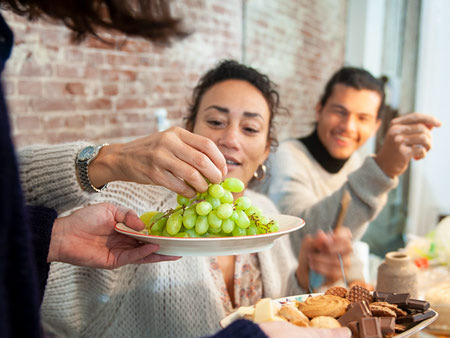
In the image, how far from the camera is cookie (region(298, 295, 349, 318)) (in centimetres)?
65

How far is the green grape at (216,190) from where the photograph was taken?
2.45 ft

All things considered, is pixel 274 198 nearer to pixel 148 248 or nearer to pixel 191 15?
pixel 148 248

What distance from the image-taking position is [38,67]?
174cm

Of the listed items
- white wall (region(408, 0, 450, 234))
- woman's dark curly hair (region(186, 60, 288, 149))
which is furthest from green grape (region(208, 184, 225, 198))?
white wall (region(408, 0, 450, 234))

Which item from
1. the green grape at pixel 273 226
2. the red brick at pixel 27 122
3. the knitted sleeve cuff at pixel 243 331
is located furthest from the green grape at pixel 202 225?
the red brick at pixel 27 122

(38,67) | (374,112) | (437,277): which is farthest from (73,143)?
(374,112)

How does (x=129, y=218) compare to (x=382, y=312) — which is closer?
(x=382, y=312)

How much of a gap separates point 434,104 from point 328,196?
220cm

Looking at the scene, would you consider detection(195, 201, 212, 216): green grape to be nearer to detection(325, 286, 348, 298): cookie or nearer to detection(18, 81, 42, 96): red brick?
detection(325, 286, 348, 298): cookie

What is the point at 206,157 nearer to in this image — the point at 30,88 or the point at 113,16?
the point at 30,88

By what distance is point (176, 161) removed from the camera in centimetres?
71

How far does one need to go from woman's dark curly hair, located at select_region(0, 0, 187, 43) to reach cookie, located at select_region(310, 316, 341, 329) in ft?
4.01

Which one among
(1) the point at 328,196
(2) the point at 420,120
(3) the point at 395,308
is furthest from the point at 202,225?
(1) the point at 328,196

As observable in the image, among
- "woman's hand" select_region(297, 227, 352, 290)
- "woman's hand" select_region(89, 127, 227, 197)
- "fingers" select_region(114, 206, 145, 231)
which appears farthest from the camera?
"woman's hand" select_region(297, 227, 352, 290)
